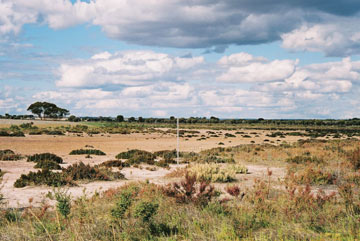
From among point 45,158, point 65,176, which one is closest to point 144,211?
point 65,176

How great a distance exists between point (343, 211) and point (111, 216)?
518 cm

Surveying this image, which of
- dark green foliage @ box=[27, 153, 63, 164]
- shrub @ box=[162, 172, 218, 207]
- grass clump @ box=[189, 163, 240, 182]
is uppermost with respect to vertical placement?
shrub @ box=[162, 172, 218, 207]

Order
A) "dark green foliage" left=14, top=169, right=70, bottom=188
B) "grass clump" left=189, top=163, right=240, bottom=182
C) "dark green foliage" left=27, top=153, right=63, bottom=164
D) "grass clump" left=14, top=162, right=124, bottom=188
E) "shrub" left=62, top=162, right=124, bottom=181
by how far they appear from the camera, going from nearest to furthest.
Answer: "dark green foliage" left=14, top=169, right=70, bottom=188
"grass clump" left=14, top=162, right=124, bottom=188
"grass clump" left=189, top=163, right=240, bottom=182
"shrub" left=62, top=162, right=124, bottom=181
"dark green foliage" left=27, top=153, right=63, bottom=164

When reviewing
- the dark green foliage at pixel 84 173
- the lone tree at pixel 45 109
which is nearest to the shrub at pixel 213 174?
the dark green foliage at pixel 84 173

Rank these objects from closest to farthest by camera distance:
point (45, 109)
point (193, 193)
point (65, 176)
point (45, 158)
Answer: point (193, 193)
point (65, 176)
point (45, 158)
point (45, 109)

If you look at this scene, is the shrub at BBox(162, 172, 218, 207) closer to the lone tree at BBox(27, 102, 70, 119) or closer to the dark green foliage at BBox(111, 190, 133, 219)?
the dark green foliage at BBox(111, 190, 133, 219)

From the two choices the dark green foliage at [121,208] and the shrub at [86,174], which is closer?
the dark green foliage at [121,208]

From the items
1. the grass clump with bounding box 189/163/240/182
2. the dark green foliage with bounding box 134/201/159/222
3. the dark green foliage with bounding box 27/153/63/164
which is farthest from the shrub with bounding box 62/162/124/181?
the dark green foliage with bounding box 134/201/159/222

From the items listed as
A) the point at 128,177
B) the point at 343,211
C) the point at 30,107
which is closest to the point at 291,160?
the point at 128,177

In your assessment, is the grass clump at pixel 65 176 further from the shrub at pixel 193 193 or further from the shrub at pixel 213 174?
the shrub at pixel 193 193

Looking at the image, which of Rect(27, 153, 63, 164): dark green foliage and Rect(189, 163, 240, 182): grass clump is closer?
Rect(189, 163, 240, 182): grass clump

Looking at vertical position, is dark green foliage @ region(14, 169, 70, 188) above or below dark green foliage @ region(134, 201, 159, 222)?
below

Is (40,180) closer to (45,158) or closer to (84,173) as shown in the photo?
(84,173)

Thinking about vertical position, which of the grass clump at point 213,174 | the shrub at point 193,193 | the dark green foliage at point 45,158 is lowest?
the dark green foliage at point 45,158
